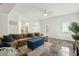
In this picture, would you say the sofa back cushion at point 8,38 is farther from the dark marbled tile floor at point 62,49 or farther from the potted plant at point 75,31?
the potted plant at point 75,31

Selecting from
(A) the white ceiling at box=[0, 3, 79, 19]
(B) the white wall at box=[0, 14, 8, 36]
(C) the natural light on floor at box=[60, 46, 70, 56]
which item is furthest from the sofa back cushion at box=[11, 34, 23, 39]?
(C) the natural light on floor at box=[60, 46, 70, 56]

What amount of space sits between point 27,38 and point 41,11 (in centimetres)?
71

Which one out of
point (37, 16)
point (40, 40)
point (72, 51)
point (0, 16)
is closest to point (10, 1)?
point (0, 16)

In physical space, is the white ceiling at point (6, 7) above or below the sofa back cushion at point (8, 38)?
above

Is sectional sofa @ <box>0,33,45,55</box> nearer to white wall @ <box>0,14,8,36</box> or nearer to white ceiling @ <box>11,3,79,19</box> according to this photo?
white wall @ <box>0,14,8,36</box>

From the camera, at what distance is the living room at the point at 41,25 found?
2.63 metres

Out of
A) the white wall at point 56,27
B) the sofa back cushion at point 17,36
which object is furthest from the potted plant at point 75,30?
the sofa back cushion at point 17,36

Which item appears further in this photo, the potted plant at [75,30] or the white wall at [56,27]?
the white wall at [56,27]

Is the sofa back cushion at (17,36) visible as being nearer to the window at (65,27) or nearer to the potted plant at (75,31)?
the window at (65,27)

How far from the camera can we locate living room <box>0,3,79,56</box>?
8.63 ft

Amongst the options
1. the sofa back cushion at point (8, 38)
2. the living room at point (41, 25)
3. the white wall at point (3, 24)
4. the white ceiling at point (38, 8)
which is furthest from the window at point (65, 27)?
the white wall at point (3, 24)

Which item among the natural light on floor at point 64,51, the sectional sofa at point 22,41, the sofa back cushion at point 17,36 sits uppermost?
the sofa back cushion at point 17,36

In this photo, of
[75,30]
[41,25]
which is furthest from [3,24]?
[75,30]

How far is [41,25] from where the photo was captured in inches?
109
